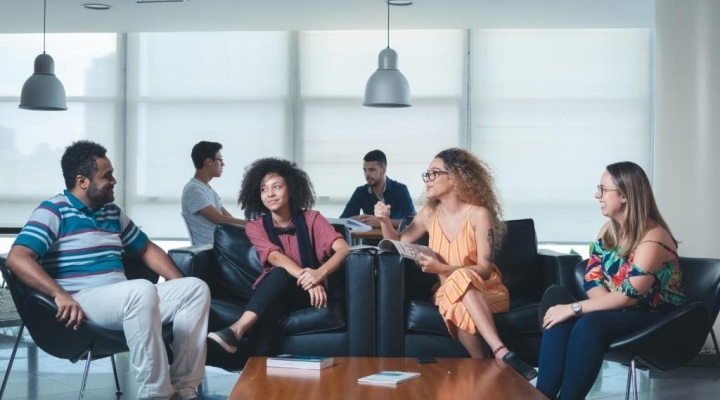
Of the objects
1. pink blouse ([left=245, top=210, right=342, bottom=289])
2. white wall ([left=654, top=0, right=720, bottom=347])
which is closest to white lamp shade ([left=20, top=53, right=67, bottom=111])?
pink blouse ([left=245, top=210, right=342, bottom=289])

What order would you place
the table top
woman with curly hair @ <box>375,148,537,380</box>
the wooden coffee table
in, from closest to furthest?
the wooden coffee table, woman with curly hair @ <box>375,148,537,380</box>, the table top

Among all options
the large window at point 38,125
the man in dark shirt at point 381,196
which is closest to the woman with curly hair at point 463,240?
the man in dark shirt at point 381,196

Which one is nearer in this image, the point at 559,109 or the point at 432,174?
the point at 432,174

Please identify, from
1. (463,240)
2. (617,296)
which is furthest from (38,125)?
(617,296)

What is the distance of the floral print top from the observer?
3871 millimetres

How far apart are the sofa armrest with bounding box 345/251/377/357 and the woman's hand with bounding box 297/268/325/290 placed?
148 millimetres

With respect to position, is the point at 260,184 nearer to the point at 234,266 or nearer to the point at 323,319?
the point at 234,266

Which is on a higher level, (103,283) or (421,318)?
(103,283)

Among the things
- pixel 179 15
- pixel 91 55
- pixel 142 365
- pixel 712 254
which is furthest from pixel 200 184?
pixel 91 55

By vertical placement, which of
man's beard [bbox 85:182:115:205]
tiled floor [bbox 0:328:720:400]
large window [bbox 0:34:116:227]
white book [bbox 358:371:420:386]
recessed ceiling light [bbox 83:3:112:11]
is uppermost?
recessed ceiling light [bbox 83:3:112:11]

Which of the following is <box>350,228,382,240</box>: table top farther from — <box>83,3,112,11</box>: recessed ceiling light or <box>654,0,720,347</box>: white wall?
<box>83,3,112,11</box>: recessed ceiling light

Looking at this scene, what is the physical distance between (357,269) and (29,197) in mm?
6693

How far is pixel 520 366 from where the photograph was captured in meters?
3.88

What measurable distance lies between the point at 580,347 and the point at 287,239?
66.9 inches
